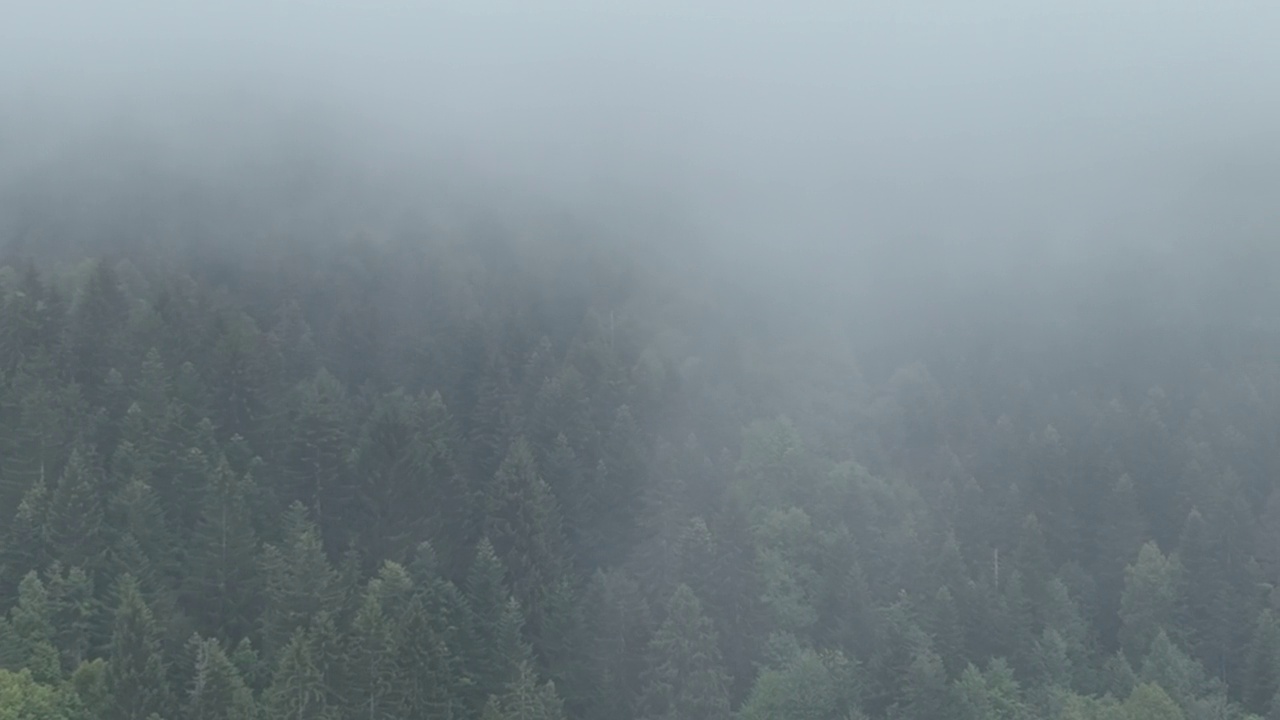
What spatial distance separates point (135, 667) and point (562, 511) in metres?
40.9

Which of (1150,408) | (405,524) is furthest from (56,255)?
(1150,408)

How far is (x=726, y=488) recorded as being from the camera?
4077 inches

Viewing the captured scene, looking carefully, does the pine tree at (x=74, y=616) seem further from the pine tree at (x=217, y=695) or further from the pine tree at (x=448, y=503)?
the pine tree at (x=448, y=503)

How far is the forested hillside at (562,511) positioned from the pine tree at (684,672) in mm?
229

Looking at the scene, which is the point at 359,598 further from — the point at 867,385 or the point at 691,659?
the point at 867,385

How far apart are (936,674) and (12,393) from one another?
197ft

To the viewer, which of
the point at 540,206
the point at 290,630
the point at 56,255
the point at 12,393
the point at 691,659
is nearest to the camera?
the point at 290,630

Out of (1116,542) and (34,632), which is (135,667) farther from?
(1116,542)

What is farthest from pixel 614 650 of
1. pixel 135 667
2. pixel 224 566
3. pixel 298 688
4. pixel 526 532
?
pixel 135 667

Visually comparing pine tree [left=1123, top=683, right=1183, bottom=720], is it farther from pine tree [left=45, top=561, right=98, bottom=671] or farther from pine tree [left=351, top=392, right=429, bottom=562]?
pine tree [left=45, top=561, right=98, bottom=671]

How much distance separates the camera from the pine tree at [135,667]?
200ft

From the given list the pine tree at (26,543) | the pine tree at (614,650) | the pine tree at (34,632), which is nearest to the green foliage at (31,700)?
the pine tree at (34,632)

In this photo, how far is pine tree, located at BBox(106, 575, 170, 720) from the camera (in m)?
61.1

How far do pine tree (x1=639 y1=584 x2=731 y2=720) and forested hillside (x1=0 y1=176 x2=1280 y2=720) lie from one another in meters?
0.23
